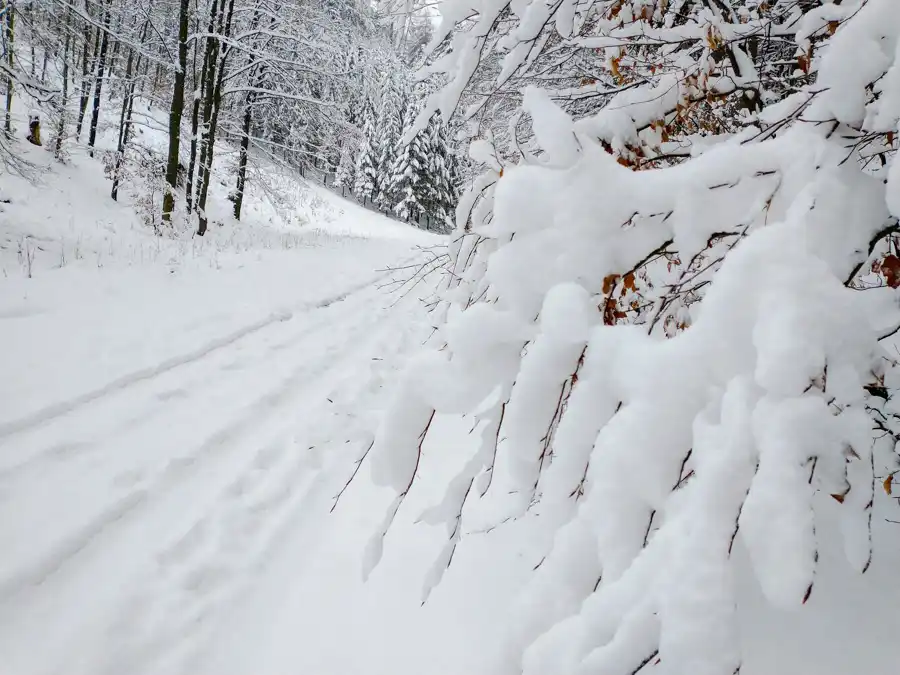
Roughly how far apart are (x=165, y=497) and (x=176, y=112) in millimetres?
9659

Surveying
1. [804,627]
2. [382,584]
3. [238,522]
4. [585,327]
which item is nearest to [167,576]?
[238,522]

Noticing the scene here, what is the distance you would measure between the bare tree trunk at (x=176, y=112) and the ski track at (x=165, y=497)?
7.40 metres

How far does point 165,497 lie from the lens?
97.3 inches

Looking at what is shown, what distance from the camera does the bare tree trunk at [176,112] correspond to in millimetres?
9062

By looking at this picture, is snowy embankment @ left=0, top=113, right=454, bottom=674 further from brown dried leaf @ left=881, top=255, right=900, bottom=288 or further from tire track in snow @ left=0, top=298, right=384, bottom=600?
brown dried leaf @ left=881, top=255, right=900, bottom=288

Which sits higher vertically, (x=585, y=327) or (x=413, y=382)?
(x=585, y=327)

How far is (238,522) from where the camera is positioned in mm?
2367

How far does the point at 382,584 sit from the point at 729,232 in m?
1.93

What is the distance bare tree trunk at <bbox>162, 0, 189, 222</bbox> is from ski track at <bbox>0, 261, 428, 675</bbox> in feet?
24.3

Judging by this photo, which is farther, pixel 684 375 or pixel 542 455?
pixel 542 455

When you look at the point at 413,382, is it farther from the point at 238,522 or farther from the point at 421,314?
the point at 421,314

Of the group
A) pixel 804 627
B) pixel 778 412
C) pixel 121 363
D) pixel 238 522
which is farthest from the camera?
pixel 121 363

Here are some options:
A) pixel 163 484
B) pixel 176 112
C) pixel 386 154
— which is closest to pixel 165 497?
pixel 163 484

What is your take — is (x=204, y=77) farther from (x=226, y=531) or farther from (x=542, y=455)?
(x=542, y=455)
